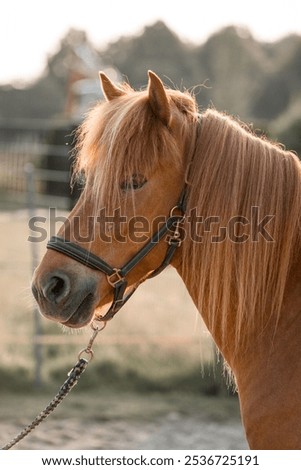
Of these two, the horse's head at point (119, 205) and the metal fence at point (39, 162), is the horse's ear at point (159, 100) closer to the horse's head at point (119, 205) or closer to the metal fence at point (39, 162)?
the horse's head at point (119, 205)

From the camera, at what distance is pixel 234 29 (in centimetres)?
4344

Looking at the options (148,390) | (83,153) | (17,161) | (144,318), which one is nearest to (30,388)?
(148,390)

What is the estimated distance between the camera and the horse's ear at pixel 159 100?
2.50m

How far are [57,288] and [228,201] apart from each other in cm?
71

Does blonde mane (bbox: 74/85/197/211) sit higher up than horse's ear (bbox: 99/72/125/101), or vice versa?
horse's ear (bbox: 99/72/125/101)

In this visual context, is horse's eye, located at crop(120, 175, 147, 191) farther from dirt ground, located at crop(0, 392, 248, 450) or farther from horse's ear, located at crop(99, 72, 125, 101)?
dirt ground, located at crop(0, 392, 248, 450)

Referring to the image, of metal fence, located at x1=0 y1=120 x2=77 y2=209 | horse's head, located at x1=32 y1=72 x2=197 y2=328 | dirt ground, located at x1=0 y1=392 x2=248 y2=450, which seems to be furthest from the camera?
metal fence, located at x1=0 y1=120 x2=77 y2=209

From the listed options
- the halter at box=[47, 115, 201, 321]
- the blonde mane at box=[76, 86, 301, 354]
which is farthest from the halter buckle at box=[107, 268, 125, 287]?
the blonde mane at box=[76, 86, 301, 354]

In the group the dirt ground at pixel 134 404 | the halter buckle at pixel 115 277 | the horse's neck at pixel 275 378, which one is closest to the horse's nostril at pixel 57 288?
the halter buckle at pixel 115 277

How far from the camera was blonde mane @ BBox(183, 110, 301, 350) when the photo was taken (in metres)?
2.57

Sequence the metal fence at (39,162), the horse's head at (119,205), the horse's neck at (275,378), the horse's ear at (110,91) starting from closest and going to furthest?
the horse's neck at (275,378), the horse's head at (119,205), the horse's ear at (110,91), the metal fence at (39,162)

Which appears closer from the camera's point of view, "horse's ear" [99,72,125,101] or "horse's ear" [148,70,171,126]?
"horse's ear" [148,70,171,126]

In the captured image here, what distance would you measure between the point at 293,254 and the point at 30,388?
4309 mm

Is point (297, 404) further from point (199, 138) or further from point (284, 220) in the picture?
point (199, 138)
